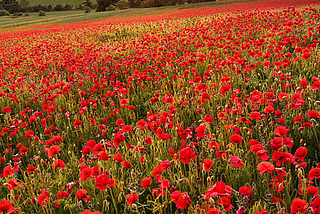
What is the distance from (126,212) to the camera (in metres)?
2.08

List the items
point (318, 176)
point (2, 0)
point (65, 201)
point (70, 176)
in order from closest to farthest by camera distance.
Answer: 1. point (318, 176)
2. point (65, 201)
3. point (70, 176)
4. point (2, 0)

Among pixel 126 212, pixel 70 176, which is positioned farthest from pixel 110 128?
pixel 126 212

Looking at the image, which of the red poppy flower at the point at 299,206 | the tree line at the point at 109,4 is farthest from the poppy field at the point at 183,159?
the tree line at the point at 109,4

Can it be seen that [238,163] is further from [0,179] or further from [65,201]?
[0,179]

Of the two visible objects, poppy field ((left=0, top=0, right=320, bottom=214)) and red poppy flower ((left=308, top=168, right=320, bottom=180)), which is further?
poppy field ((left=0, top=0, right=320, bottom=214))

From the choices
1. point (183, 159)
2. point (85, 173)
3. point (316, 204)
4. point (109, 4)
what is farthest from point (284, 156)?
point (109, 4)

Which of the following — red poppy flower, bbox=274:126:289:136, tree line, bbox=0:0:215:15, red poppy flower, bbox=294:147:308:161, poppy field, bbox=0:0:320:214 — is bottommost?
poppy field, bbox=0:0:320:214

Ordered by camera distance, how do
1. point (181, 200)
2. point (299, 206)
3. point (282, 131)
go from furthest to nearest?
point (282, 131) → point (181, 200) → point (299, 206)

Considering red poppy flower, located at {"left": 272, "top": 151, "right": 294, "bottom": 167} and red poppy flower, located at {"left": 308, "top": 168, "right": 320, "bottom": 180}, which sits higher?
red poppy flower, located at {"left": 272, "top": 151, "right": 294, "bottom": 167}

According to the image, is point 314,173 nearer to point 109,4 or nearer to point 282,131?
point 282,131

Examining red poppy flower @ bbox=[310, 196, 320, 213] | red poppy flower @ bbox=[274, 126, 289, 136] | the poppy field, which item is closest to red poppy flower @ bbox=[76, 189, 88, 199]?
the poppy field

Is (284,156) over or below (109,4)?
below

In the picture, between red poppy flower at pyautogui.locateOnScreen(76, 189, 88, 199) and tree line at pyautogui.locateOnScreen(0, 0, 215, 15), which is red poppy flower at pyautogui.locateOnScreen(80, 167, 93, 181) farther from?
tree line at pyautogui.locateOnScreen(0, 0, 215, 15)

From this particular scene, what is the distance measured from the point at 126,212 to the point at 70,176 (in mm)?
911
